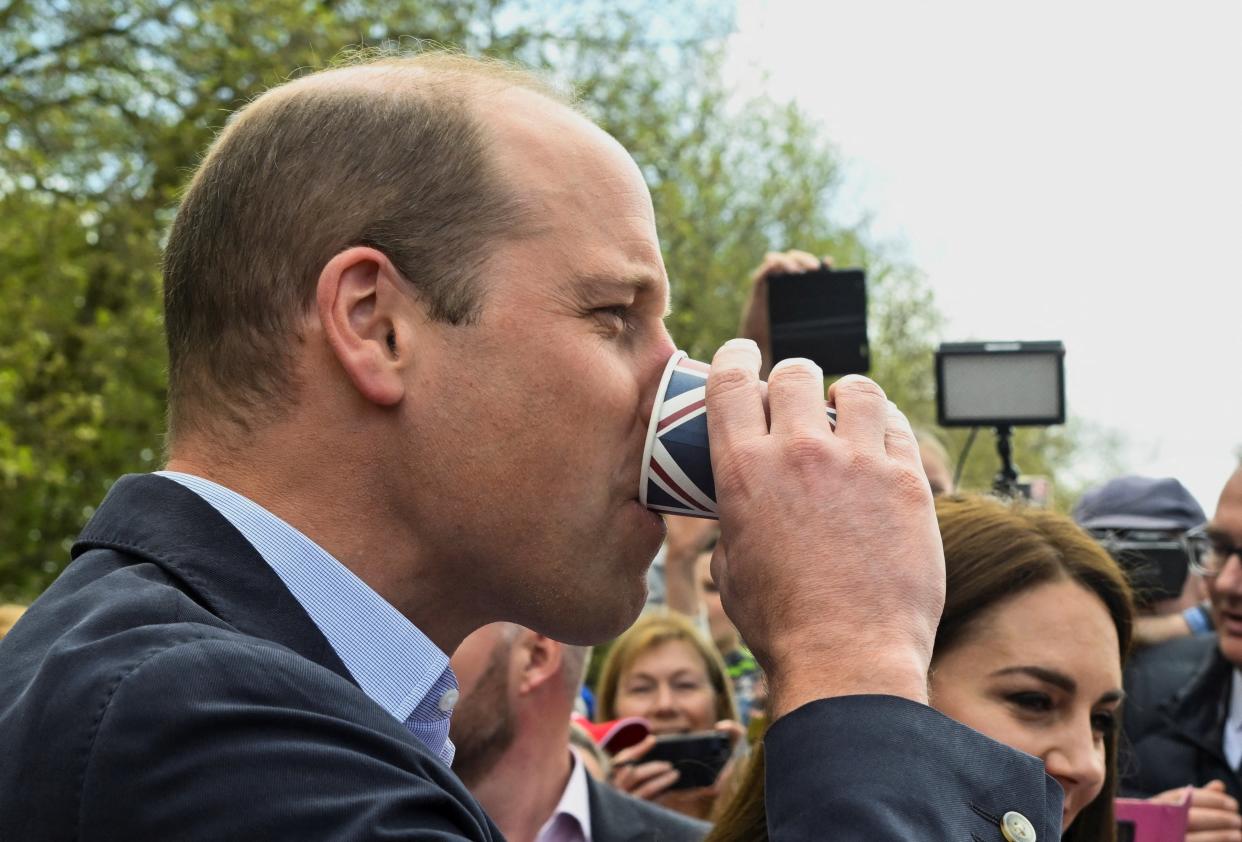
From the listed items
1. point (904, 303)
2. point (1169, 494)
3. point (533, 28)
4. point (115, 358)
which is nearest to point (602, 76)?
point (533, 28)

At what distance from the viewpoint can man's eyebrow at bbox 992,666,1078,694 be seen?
3072 mm

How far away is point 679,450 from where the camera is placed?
6.20 feet

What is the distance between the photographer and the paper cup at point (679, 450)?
189cm

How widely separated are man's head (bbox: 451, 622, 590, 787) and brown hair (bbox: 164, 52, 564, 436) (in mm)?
2047

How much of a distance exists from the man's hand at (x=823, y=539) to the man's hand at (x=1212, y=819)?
2.64m

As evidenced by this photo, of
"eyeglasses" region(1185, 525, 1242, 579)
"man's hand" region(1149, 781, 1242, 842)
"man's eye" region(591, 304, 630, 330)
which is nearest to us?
A: "man's eye" region(591, 304, 630, 330)

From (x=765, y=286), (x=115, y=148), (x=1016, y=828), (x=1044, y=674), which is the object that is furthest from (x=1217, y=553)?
(x=115, y=148)

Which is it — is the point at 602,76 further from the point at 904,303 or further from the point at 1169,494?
the point at 904,303

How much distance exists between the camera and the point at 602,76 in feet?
48.1

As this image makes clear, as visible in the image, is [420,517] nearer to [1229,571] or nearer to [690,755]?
[690,755]

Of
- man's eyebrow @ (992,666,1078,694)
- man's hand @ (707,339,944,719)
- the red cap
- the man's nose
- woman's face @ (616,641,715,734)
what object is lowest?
woman's face @ (616,641,715,734)

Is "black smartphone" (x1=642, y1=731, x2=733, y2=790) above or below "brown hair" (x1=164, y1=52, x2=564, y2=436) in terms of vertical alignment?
below

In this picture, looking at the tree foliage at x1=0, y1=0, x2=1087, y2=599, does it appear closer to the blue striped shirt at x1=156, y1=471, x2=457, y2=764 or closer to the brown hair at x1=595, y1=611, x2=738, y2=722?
the brown hair at x1=595, y1=611, x2=738, y2=722

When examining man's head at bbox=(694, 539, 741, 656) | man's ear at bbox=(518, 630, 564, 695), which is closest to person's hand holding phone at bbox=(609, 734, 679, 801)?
man's ear at bbox=(518, 630, 564, 695)
